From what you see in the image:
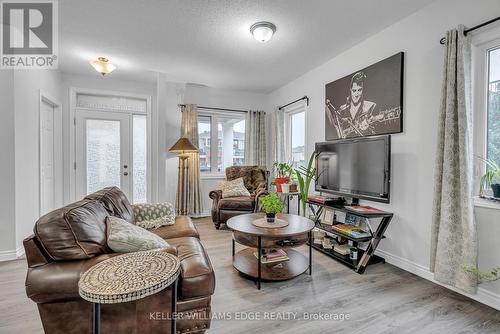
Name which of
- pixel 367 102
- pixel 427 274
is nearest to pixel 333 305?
pixel 427 274

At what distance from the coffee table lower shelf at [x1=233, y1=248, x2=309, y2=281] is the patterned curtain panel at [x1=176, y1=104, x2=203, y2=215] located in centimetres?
215

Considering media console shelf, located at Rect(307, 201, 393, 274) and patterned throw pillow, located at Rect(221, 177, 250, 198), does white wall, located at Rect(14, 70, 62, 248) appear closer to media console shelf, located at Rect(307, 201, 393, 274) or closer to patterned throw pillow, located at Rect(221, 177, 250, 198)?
patterned throw pillow, located at Rect(221, 177, 250, 198)

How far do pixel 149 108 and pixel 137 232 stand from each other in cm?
374

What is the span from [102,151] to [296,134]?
3703 mm

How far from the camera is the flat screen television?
8.29 ft

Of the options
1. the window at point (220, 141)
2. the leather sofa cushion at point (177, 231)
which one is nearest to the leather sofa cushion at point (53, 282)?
the leather sofa cushion at point (177, 231)

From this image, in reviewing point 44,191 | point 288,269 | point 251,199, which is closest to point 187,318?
point 288,269

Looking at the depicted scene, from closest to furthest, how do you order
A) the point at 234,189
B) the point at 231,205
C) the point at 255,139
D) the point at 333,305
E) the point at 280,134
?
the point at 333,305
the point at 231,205
the point at 234,189
the point at 280,134
the point at 255,139

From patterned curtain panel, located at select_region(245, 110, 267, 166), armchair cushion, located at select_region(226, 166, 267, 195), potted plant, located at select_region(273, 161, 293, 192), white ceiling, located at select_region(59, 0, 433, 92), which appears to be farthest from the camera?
patterned curtain panel, located at select_region(245, 110, 267, 166)

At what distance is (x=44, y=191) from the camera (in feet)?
12.1

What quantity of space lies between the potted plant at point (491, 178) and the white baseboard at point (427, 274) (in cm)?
77

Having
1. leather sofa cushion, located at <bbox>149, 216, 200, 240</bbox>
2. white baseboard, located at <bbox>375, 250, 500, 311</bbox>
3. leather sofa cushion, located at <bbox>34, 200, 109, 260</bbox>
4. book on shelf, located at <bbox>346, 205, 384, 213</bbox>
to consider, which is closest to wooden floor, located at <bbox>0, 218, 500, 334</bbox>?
white baseboard, located at <bbox>375, 250, 500, 311</bbox>

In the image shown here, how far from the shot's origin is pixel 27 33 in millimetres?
2838

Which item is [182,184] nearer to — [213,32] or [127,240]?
[213,32]
